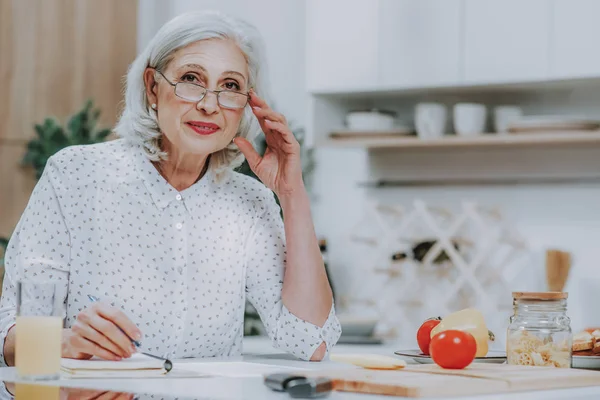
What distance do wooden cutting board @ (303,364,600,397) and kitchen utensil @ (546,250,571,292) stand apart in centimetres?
167

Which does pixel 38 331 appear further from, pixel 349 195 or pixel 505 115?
pixel 349 195

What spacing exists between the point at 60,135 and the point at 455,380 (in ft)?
9.02

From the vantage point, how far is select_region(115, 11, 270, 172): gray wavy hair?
206cm

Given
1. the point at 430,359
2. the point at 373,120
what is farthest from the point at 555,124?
the point at 430,359

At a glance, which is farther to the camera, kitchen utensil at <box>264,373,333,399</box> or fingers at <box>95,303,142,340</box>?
fingers at <box>95,303,142,340</box>

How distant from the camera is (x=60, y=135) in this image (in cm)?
386

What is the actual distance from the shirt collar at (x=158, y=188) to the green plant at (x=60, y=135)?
5.81ft

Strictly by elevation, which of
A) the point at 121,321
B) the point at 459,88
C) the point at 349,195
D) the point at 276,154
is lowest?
the point at 121,321

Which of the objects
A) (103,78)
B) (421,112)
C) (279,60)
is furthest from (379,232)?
(103,78)

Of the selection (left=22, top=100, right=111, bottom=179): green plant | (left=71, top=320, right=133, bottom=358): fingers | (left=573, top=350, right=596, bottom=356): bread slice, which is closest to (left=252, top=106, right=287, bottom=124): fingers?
(left=71, top=320, right=133, bottom=358): fingers

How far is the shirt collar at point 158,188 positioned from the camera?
2.06 metres

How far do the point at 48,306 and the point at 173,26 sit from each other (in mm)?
829

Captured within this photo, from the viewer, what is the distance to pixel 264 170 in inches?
83.2

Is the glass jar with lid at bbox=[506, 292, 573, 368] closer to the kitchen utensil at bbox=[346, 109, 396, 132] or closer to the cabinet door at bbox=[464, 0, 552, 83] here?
the cabinet door at bbox=[464, 0, 552, 83]
